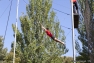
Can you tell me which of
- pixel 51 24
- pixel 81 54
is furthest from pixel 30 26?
pixel 81 54

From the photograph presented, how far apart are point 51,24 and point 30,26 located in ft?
4.97

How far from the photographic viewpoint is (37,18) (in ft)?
47.1

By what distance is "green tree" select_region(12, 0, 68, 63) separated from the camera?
13641 millimetres

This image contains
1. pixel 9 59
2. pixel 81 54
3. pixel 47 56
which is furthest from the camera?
pixel 9 59

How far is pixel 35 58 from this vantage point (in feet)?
44.3

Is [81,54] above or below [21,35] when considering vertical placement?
below

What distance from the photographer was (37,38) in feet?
46.0

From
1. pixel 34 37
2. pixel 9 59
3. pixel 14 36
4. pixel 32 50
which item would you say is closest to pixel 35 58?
pixel 32 50

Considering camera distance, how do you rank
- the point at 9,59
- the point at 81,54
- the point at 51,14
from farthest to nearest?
the point at 9,59 → the point at 51,14 → the point at 81,54

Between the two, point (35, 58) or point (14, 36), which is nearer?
point (35, 58)

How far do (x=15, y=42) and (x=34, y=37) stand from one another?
1.57m

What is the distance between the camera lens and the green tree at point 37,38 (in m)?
13.6

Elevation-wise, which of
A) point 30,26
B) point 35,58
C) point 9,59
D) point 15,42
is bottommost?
point 9,59

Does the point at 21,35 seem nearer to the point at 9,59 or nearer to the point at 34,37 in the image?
the point at 34,37
